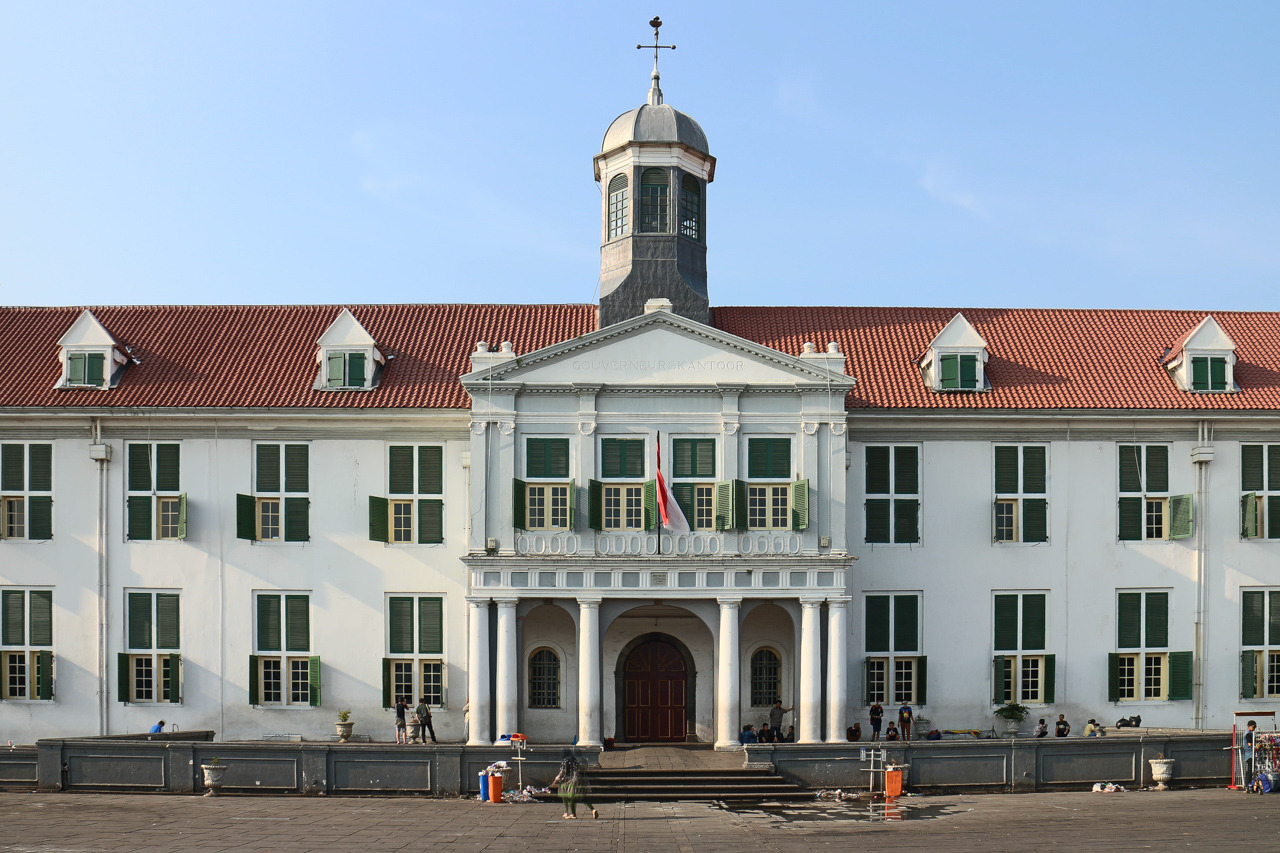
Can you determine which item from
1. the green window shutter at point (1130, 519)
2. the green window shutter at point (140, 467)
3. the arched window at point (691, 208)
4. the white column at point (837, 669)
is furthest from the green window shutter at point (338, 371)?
the green window shutter at point (1130, 519)

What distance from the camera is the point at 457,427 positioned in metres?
33.4

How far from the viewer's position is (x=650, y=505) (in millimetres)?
31125

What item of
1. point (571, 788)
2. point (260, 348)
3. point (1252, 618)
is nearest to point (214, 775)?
point (571, 788)

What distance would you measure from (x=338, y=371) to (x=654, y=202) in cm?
1091

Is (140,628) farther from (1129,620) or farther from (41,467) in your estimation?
(1129,620)

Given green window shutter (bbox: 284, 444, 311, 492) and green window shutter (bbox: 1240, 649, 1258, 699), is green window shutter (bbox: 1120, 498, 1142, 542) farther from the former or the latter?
green window shutter (bbox: 284, 444, 311, 492)

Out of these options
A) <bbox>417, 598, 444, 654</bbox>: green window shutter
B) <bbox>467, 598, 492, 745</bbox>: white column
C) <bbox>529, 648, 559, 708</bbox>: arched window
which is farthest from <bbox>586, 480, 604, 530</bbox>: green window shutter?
<bbox>417, 598, 444, 654</bbox>: green window shutter

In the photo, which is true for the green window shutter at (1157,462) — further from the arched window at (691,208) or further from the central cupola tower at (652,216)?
the arched window at (691,208)

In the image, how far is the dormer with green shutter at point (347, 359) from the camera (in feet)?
111

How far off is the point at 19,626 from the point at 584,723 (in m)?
16.9

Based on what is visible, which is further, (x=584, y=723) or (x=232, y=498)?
(x=232, y=498)

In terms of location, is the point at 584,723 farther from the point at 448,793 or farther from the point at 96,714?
the point at 96,714

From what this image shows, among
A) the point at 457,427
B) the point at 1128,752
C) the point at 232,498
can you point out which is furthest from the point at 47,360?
the point at 1128,752

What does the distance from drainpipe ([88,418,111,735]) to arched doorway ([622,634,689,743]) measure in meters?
14.9
